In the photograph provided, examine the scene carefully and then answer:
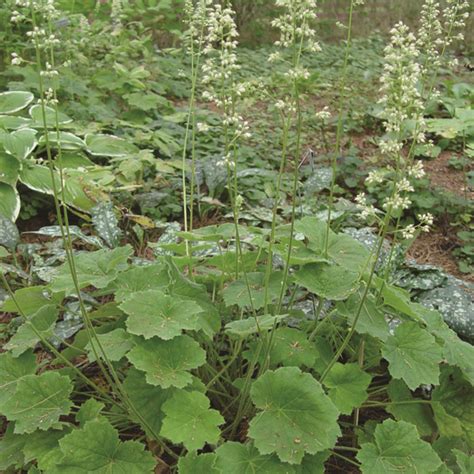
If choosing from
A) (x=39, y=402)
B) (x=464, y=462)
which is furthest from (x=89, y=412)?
(x=464, y=462)

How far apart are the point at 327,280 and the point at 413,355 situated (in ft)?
1.32

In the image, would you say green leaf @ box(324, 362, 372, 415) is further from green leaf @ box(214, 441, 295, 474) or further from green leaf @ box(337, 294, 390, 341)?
green leaf @ box(214, 441, 295, 474)

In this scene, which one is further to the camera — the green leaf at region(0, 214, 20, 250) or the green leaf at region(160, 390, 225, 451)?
the green leaf at region(0, 214, 20, 250)

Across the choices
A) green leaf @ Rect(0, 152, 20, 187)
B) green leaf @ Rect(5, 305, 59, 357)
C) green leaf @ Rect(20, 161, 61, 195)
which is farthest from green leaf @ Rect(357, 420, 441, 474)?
green leaf @ Rect(0, 152, 20, 187)

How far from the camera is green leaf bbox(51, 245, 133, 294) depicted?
212cm

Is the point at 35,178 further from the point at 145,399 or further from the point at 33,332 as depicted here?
the point at 145,399

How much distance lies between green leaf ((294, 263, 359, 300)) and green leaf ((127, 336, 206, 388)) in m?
0.49

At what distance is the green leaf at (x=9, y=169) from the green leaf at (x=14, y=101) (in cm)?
65

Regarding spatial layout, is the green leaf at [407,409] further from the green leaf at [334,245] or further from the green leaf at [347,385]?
the green leaf at [334,245]

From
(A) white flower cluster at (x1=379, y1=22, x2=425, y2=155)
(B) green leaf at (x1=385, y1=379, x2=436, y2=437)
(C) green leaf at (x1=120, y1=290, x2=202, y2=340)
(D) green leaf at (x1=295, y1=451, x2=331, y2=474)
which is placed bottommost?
(B) green leaf at (x1=385, y1=379, x2=436, y2=437)

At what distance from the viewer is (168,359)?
1.87m

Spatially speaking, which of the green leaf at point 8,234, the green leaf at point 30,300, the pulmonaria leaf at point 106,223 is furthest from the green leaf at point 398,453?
the green leaf at point 8,234

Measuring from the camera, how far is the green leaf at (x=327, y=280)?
2041 millimetres

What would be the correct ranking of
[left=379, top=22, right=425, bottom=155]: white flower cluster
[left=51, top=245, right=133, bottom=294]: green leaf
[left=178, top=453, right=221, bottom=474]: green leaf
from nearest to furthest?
[left=379, top=22, right=425, bottom=155]: white flower cluster < [left=178, top=453, right=221, bottom=474]: green leaf < [left=51, top=245, right=133, bottom=294]: green leaf
